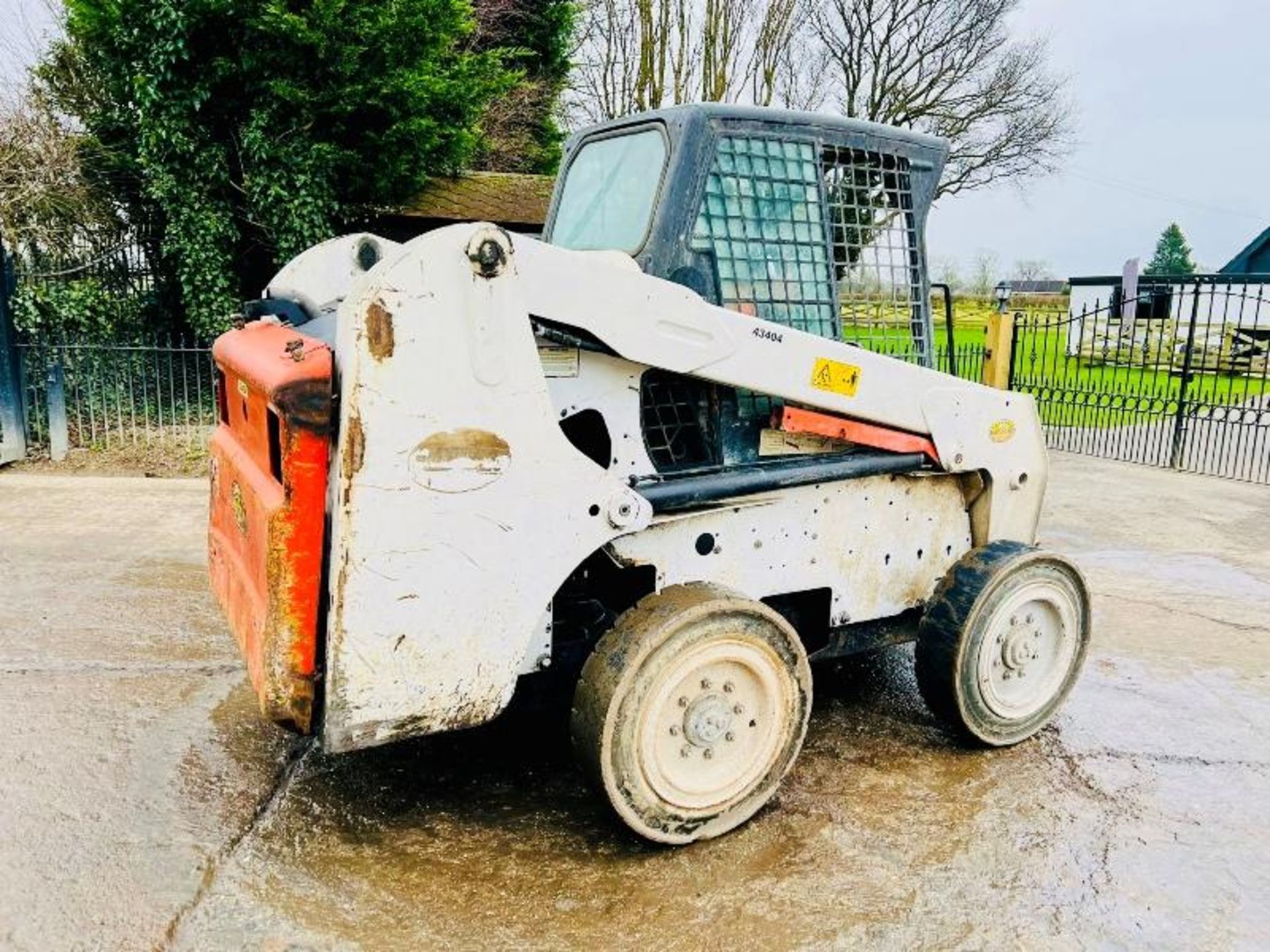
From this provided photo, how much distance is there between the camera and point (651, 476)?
309 centimetres

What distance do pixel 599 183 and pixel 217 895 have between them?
265 centimetres

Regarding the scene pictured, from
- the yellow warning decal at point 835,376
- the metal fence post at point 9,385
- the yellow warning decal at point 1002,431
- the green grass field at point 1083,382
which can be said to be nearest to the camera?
the yellow warning decal at point 835,376

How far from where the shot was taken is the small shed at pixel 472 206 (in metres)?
11.6

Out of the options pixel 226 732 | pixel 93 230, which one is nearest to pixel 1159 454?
pixel 226 732

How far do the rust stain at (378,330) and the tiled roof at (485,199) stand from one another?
30.8 feet

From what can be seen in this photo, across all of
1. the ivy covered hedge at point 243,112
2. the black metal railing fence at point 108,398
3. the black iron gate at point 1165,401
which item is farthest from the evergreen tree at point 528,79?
the black iron gate at point 1165,401

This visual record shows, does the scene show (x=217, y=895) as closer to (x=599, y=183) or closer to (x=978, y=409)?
(x=599, y=183)

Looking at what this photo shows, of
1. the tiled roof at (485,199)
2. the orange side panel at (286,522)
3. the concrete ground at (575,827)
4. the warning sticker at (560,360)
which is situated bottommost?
the concrete ground at (575,827)

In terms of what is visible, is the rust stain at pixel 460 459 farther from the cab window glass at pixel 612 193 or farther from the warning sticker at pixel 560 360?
the cab window glass at pixel 612 193

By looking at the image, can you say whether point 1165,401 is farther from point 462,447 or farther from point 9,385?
point 9,385

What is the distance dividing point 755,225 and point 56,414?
785cm

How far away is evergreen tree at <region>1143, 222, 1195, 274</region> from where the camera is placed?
59466 mm

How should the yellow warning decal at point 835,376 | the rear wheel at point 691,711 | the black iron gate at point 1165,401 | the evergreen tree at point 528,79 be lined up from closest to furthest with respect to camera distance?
the rear wheel at point 691,711 → the yellow warning decal at point 835,376 → the black iron gate at point 1165,401 → the evergreen tree at point 528,79

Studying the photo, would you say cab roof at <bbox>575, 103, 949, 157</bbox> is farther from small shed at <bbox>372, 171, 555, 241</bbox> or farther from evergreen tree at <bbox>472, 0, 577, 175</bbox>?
evergreen tree at <bbox>472, 0, 577, 175</bbox>
